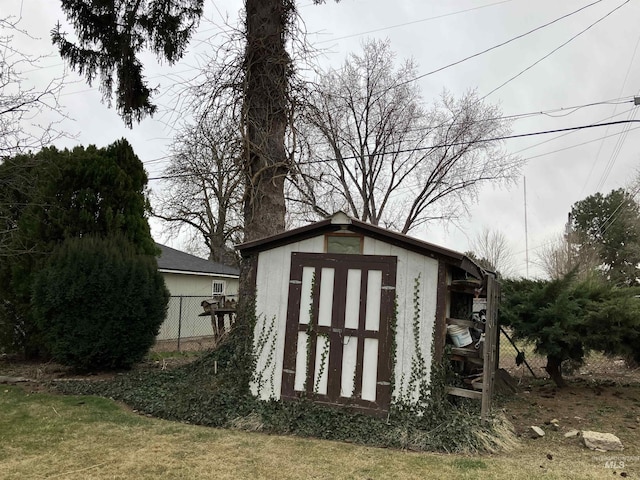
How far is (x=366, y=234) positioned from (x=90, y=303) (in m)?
5.24

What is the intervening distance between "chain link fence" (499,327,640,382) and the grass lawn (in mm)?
2963

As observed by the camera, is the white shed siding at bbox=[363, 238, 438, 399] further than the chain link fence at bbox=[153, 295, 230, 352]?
No

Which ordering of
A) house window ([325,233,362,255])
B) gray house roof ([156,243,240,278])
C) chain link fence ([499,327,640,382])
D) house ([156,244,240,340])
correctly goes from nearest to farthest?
house window ([325,233,362,255]) → chain link fence ([499,327,640,382]) → house ([156,244,240,340]) → gray house roof ([156,243,240,278])

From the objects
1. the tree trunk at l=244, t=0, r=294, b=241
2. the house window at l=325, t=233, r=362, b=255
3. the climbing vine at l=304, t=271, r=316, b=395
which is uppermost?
the tree trunk at l=244, t=0, r=294, b=241

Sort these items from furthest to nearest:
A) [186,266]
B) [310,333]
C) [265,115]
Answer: [186,266] → [265,115] → [310,333]

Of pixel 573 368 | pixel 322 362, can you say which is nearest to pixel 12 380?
pixel 322 362

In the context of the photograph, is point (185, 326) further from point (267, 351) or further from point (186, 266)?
point (267, 351)

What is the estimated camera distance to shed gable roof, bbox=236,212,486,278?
207 inches

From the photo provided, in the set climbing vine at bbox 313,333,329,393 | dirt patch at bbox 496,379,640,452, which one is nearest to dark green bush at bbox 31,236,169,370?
climbing vine at bbox 313,333,329,393

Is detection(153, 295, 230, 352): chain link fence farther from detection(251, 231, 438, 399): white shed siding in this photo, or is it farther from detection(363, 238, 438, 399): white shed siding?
detection(363, 238, 438, 399): white shed siding

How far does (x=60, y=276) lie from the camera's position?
7895mm

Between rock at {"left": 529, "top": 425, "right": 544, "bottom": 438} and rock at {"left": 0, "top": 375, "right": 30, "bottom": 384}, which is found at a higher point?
rock at {"left": 529, "top": 425, "right": 544, "bottom": 438}

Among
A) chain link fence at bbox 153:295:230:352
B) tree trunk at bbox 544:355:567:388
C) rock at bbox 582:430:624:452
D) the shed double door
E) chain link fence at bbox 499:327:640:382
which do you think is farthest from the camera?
chain link fence at bbox 153:295:230:352

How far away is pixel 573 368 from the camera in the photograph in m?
8.12
